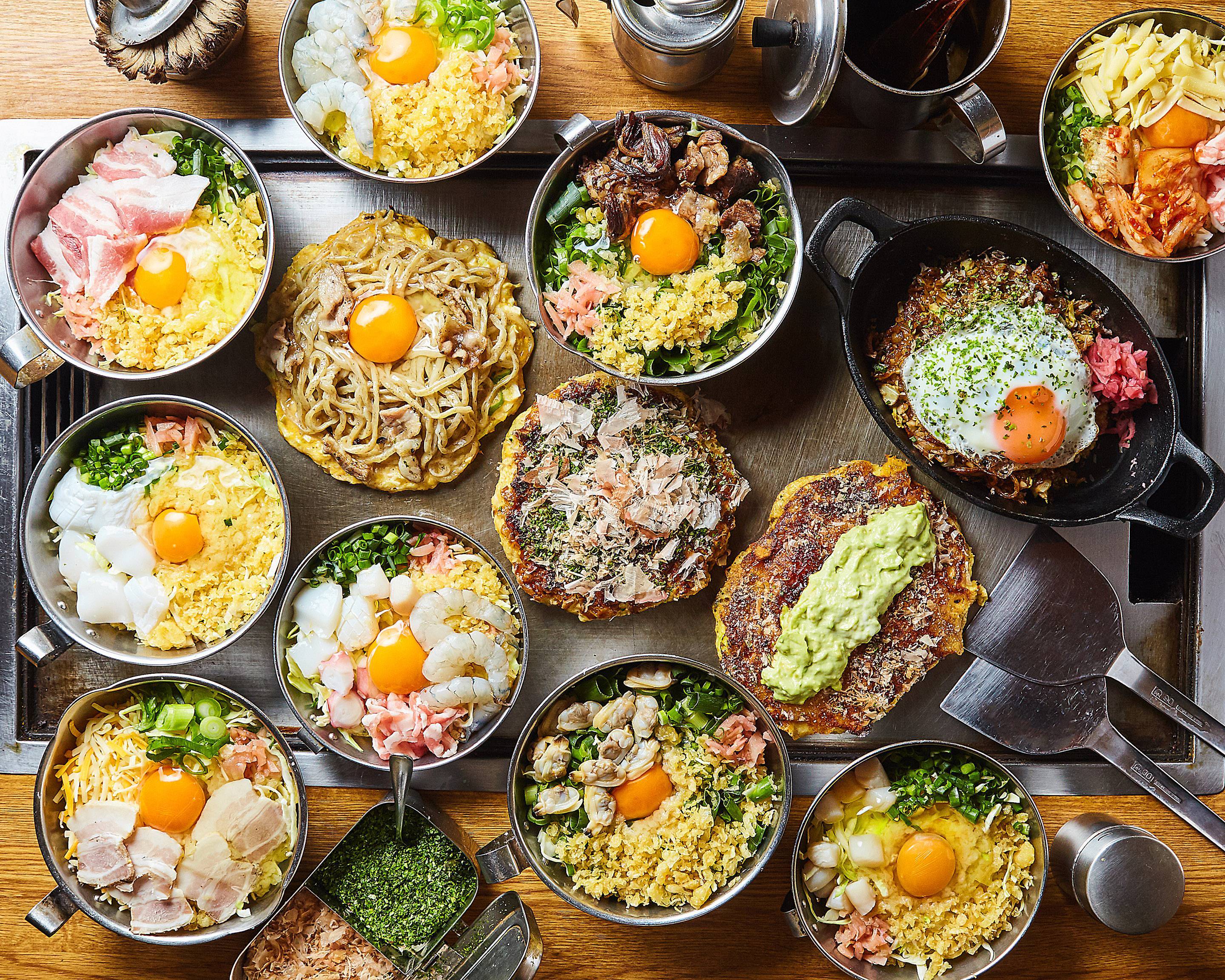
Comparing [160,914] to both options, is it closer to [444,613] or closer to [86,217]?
[444,613]

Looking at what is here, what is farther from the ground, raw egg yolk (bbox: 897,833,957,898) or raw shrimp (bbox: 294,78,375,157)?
raw shrimp (bbox: 294,78,375,157)

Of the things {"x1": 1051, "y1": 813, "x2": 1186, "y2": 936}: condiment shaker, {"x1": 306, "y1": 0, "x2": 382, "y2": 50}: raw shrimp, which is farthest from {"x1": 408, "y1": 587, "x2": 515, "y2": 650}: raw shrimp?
{"x1": 1051, "y1": 813, "x2": 1186, "y2": 936}: condiment shaker

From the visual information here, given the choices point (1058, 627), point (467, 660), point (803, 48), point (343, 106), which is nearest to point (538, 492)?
point (467, 660)

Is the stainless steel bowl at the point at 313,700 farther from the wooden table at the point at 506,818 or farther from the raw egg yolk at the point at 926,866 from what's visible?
the raw egg yolk at the point at 926,866

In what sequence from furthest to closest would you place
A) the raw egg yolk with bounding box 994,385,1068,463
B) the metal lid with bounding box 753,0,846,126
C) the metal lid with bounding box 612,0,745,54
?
the raw egg yolk with bounding box 994,385,1068,463 → the metal lid with bounding box 612,0,745,54 → the metal lid with bounding box 753,0,846,126

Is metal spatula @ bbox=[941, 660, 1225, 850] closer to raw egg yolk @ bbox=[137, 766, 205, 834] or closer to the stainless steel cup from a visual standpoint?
the stainless steel cup
